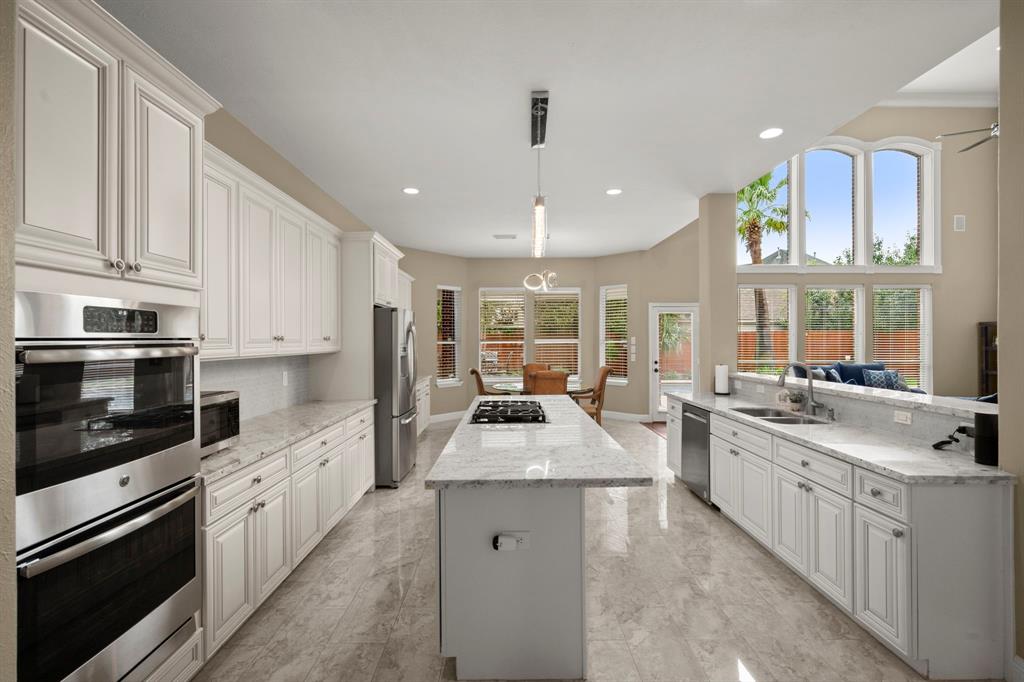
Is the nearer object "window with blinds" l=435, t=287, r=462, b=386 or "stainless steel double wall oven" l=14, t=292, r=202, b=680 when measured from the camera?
"stainless steel double wall oven" l=14, t=292, r=202, b=680

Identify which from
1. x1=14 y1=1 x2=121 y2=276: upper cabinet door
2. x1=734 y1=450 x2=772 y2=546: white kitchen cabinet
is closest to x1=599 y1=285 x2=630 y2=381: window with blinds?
x1=734 y1=450 x2=772 y2=546: white kitchen cabinet

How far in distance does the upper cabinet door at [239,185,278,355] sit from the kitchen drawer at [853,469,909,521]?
125 inches

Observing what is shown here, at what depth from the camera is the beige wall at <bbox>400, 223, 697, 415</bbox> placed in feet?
24.2

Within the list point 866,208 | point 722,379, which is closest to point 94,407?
point 722,379

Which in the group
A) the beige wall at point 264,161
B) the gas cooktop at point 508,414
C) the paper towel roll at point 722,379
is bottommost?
the gas cooktop at point 508,414

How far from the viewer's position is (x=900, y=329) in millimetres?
7277

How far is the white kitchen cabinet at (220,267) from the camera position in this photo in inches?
88.5

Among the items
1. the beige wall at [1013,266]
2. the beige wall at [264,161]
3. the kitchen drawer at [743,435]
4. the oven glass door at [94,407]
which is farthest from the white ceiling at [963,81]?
the oven glass door at [94,407]

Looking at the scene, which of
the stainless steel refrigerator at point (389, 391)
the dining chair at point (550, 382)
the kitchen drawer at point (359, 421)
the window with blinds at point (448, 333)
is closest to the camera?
the kitchen drawer at point (359, 421)

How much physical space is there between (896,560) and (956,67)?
7910mm

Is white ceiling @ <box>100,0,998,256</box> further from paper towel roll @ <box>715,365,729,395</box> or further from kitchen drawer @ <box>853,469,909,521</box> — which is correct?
kitchen drawer @ <box>853,469,909,521</box>

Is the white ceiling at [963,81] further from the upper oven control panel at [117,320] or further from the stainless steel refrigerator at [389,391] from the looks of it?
the upper oven control panel at [117,320]

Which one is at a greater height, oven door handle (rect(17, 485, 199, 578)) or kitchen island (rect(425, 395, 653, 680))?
oven door handle (rect(17, 485, 199, 578))

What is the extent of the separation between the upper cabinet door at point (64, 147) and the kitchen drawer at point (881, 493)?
2.97 meters
